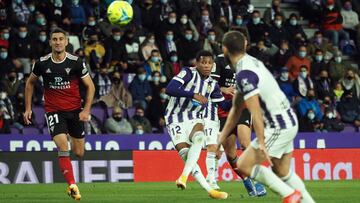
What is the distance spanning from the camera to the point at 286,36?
94.6 feet

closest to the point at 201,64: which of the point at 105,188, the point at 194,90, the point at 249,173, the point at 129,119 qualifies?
the point at 194,90

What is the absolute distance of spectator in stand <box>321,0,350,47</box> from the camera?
30009 mm

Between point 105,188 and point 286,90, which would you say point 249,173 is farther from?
point 286,90

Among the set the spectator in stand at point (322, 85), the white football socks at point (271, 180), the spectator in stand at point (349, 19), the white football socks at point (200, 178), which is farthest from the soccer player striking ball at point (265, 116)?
the spectator in stand at point (349, 19)

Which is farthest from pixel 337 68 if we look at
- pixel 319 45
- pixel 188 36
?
pixel 188 36

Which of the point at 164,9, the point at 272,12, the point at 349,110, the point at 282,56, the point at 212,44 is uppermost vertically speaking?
the point at 164,9

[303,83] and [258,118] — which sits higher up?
[258,118]

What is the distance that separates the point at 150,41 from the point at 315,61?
16.0ft

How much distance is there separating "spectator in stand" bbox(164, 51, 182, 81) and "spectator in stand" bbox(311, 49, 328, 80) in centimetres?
381

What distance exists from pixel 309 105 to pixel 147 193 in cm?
1108

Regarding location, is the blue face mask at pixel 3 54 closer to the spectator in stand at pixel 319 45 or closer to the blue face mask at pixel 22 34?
the blue face mask at pixel 22 34

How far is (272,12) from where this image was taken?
97.0 ft

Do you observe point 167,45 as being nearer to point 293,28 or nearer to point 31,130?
point 293,28

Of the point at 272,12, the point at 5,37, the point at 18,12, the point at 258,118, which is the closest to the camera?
the point at 258,118
